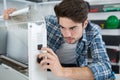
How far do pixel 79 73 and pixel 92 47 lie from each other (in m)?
0.23

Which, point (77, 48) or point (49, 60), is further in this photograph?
point (77, 48)

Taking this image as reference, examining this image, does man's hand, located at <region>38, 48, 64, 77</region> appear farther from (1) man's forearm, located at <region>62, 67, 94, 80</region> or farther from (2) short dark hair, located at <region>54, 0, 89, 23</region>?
(2) short dark hair, located at <region>54, 0, 89, 23</region>

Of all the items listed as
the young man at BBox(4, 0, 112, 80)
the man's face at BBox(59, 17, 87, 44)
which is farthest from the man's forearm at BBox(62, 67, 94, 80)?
the man's face at BBox(59, 17, 87, 44)

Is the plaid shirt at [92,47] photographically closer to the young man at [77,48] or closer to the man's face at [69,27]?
the young man at [77,48]

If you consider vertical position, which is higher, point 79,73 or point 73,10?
point 73,10

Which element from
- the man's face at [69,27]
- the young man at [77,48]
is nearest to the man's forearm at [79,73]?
the young man at [77,48]

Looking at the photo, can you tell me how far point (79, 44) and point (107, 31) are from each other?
135 centimetres

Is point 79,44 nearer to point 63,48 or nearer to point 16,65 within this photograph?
point 63,48

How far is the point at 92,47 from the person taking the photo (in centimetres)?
104

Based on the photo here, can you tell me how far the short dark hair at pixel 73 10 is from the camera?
884 mm

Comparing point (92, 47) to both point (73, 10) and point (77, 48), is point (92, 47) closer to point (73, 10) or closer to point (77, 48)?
point (77, 48)

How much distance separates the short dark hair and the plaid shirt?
0.17m

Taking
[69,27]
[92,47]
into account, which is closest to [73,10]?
[69,27]

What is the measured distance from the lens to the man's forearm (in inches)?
31.6
